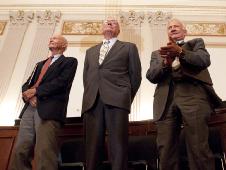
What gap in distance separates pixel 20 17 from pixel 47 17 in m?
0.52

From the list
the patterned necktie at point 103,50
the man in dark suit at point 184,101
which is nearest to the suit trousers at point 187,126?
the man in dark suit at point 184,101

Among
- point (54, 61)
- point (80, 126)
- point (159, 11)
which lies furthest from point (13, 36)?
point (54, 61)

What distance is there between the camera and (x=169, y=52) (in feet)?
8.67

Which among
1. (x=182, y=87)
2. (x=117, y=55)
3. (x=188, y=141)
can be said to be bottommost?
(x=188, y=141)

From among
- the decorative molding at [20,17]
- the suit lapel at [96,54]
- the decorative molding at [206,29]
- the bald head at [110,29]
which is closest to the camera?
the suit lapel at [96,54]

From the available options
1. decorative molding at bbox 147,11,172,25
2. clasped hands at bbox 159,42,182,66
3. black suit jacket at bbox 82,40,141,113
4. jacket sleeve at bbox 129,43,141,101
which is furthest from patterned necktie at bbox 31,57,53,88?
decorative molding at bbox 147,11,172,25

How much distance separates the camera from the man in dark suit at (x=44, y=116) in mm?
2699

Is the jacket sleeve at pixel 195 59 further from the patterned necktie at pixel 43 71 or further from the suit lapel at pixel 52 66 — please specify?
the patterned necktie at pixel 43 71

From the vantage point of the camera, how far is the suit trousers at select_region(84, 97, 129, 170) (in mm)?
2482

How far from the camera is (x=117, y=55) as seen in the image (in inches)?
115

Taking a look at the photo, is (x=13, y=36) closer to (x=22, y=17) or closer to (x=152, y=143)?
(x=22, y=17)

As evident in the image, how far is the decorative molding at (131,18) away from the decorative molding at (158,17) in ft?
0.53

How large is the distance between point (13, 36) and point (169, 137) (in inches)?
193

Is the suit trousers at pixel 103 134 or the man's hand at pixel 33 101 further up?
the man's hand at pixel 33 101
